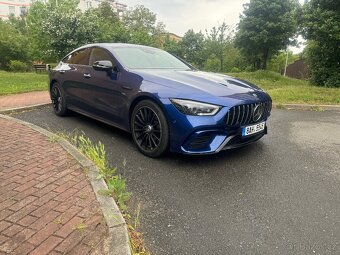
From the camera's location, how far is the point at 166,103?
3.62 metres

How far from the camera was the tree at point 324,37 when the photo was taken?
11.6 m

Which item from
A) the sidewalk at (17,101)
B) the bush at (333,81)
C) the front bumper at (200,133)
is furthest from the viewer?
the bush at (333,81)

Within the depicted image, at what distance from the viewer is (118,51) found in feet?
15.6

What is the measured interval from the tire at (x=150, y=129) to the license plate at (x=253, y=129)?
0.95m

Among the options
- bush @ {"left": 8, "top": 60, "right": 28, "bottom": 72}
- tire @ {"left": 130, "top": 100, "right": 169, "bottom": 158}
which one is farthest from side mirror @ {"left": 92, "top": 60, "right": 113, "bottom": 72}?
bush @ {"left": 8, "top": 60, "right": 28, "bottom": 72}

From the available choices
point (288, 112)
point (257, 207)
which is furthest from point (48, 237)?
point (288, 112)

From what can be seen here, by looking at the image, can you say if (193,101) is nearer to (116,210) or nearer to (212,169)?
(212,169)

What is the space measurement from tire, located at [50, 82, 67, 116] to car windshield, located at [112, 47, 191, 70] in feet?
5.80

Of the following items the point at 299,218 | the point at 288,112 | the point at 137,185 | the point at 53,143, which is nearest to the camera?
the point at 299,218

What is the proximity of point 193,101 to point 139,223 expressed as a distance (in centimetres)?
154

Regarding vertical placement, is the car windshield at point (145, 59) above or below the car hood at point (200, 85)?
above

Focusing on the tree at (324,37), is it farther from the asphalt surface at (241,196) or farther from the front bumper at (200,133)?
the front bumper at (200,133)

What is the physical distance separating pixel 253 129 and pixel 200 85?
87 centimetres

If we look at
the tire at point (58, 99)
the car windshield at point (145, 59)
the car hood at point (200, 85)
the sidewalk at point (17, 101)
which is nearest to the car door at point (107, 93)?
the car windshield at point (145, 59)
